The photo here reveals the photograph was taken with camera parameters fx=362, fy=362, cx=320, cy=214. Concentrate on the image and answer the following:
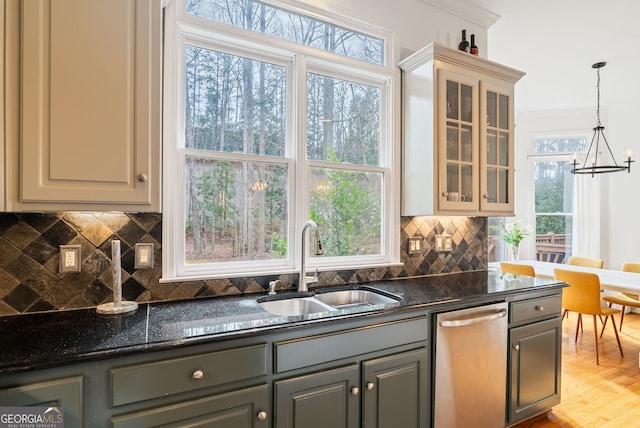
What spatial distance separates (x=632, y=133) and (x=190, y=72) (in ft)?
19.6

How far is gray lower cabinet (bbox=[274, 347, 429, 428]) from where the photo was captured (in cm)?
151

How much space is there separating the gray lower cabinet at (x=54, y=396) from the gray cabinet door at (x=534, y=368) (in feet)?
7.24

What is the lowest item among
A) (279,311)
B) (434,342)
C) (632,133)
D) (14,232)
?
(434,342)

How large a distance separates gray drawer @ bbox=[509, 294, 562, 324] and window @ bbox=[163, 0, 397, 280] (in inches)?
33.3

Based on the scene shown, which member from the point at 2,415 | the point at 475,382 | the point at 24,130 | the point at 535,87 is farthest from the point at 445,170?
the point at 535,87

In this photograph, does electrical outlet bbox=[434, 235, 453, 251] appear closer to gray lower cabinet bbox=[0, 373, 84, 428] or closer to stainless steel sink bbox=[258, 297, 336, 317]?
stainless steel sink bbox=[258, 297, 336, 317]

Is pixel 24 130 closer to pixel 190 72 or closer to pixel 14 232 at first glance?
pixel 14 232

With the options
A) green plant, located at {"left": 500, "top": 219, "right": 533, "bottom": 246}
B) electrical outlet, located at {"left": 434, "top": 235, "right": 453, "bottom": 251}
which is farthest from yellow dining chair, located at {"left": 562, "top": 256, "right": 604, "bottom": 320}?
electrical outlet, located at {"left": 434, "top": 235, "right": 453, "bottom": 251}

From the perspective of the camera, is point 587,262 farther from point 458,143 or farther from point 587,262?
point 458,143

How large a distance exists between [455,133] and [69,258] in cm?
238

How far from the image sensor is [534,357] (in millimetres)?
2324

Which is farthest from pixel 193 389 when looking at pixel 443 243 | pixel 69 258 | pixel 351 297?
pixel 443 243

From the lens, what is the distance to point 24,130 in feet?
4.36

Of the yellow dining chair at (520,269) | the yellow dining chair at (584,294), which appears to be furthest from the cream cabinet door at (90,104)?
the yellow dining chair at (584,294)
